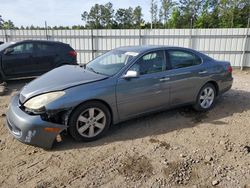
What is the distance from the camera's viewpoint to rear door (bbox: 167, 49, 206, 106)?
419cm

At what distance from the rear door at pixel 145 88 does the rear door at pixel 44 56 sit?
16.0 ft

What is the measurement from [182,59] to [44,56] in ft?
16.9

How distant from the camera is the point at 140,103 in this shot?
382 cm

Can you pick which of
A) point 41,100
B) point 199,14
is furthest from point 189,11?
point 41,100

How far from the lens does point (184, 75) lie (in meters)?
4.27

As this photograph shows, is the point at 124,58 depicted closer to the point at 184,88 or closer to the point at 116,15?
the point at 184,88

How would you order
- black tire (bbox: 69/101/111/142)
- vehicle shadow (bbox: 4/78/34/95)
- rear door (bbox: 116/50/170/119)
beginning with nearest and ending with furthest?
1. black tire (bbox: 69/101/111/142)
2. rear door (bbox: 116/50/170/119)
3. vehicle shadow (bbox: 4/78/34/95)

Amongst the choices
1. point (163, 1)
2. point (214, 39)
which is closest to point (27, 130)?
point (214, 39)

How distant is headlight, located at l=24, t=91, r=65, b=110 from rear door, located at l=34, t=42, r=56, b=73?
4.77m

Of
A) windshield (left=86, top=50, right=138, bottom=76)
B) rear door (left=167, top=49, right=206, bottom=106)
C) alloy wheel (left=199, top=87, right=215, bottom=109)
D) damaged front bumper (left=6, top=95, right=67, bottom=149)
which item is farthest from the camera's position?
alloy wheel (left=199, top=87, right=215, bottom=109)

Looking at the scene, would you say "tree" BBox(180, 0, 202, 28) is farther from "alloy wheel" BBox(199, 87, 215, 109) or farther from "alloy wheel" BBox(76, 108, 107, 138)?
"alloy wheel" BBox(76, 108, 107, 138)

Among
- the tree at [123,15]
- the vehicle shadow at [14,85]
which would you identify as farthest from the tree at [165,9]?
the vehicle shadow at [14,85]

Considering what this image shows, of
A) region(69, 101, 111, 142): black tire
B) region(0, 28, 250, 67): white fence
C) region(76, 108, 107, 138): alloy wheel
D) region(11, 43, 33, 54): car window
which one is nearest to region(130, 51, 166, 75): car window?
region(69, 101, 111, 142): black tire

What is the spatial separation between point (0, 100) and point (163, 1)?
2818 cm
